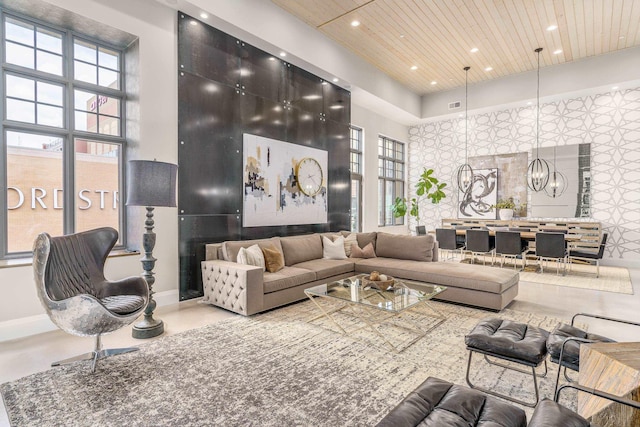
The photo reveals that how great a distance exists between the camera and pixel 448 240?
296 inches

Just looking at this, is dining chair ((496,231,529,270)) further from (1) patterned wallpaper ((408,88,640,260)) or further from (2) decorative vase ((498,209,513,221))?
(1) patterned wallpaper ((408,88,640,260))

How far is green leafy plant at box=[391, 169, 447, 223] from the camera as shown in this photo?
31.4 ft

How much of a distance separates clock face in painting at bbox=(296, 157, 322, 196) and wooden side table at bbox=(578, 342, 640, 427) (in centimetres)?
518

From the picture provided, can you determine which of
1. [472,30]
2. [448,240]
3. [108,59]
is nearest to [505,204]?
[448,240]

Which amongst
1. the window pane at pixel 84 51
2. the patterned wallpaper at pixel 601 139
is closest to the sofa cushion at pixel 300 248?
the window pane at pixel 84 51

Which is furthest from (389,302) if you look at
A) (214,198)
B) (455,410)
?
(214,198)

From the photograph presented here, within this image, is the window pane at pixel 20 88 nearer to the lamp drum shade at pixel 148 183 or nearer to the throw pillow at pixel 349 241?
the lamp drum shade at pixel 148 183

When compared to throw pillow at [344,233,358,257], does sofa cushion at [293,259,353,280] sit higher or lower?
lower

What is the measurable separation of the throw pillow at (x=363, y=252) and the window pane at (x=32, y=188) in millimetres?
4136

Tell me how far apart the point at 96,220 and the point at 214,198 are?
1493mm

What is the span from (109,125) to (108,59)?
2.84 feet

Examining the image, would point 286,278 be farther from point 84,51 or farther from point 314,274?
point 84,51

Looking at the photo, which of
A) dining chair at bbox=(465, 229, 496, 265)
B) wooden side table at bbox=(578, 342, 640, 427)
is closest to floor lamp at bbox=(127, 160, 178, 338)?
wooden side table at bbox=(578, 342, 640, 427)

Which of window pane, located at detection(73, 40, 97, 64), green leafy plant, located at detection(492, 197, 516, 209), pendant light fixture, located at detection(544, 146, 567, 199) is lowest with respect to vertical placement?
green leafy plant, located at detection(492, 197, 516, 209)
